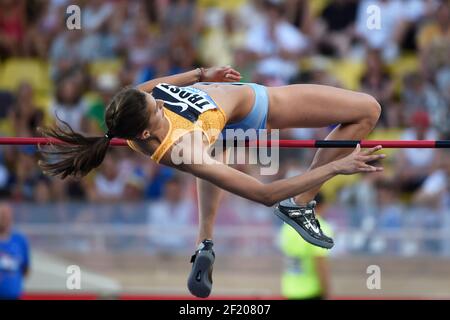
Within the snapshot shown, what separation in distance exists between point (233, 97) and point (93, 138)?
2.58 ft

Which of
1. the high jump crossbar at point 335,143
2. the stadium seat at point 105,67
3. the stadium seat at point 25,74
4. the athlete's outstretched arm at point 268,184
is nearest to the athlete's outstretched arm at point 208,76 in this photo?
the high jump crossbar at point 335,143

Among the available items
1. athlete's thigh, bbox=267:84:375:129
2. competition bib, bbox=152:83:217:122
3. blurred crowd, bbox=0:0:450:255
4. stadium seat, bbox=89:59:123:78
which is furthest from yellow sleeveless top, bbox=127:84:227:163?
stadium seat, bbox=89:59:123:78

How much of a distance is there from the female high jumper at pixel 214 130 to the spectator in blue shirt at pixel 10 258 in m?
2.70

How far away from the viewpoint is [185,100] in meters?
5.86

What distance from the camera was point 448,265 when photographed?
9070 millimetres

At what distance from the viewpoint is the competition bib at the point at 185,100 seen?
18.9 feet

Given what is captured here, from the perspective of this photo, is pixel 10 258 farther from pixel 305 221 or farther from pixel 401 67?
pixel 401 67

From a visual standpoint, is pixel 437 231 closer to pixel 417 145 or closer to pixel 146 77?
pixel 417 145

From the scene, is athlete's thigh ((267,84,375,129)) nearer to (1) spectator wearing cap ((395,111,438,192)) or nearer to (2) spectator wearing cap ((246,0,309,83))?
(1) spectator wearing cap ((395,111,438,192))

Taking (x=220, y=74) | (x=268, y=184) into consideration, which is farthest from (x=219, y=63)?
(x=268, y=184)

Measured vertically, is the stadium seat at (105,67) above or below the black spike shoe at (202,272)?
above

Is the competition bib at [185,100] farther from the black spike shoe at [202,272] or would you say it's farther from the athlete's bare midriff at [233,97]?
the black spike shoe at [202,272]

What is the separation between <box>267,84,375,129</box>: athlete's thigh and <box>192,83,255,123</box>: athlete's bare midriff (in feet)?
0.46

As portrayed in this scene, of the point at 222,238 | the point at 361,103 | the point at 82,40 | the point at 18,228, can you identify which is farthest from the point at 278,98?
the point at 82,40
